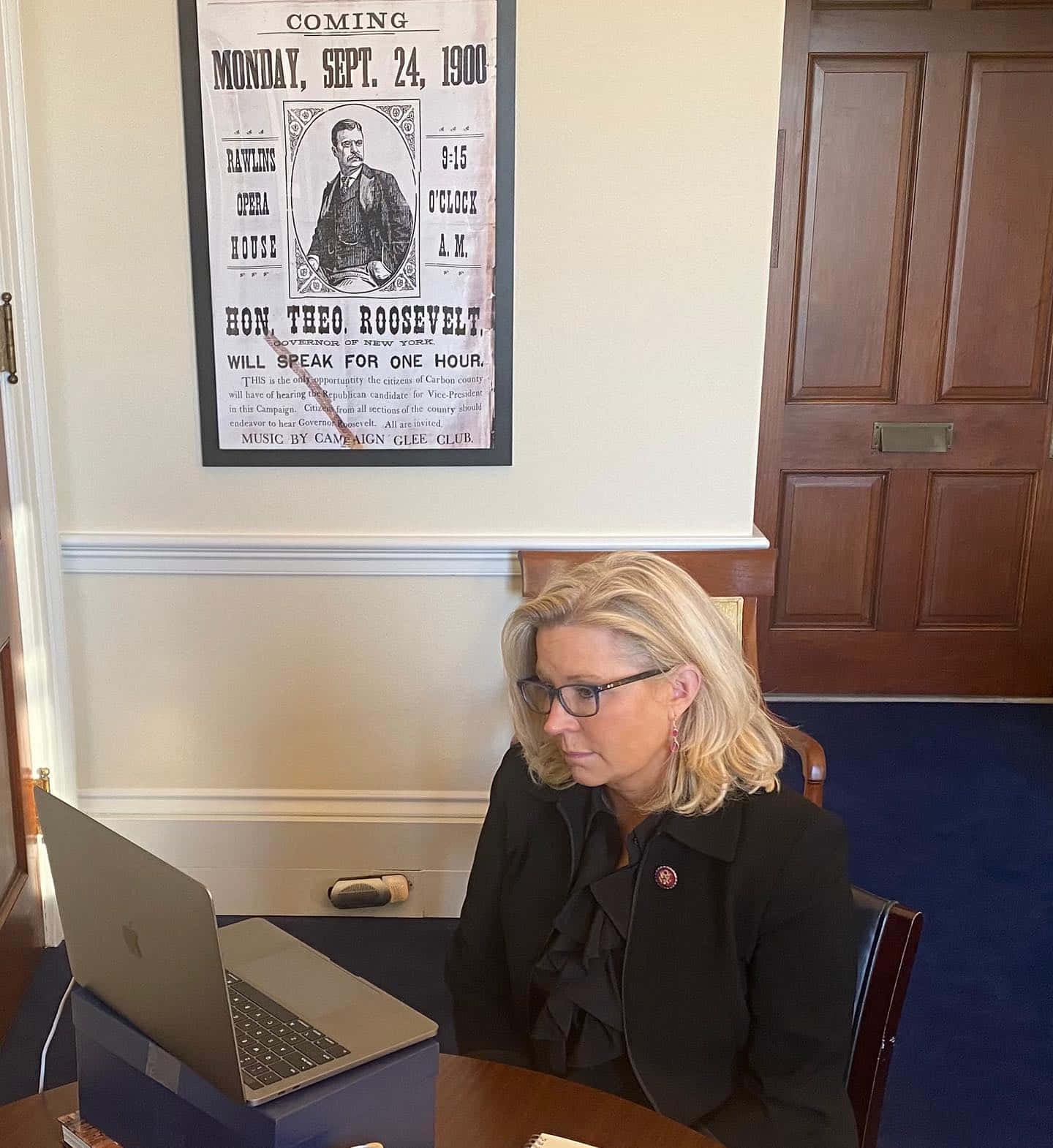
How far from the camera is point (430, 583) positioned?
8.80ft

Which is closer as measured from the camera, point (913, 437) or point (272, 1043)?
point (272, 1043)

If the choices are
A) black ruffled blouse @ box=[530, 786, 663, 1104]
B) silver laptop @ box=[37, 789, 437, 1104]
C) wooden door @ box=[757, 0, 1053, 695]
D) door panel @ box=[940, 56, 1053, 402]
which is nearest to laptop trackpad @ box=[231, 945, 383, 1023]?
silver laptop @ box=[37, 789, 437, 1104]

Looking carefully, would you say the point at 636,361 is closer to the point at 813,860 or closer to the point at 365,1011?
the point at 813,860

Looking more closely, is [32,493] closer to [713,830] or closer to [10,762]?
[10,762]

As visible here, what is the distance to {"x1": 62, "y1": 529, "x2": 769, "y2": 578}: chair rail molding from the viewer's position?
2627mm

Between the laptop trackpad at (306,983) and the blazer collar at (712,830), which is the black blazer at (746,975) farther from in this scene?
the laptop trackpad at (306,983)

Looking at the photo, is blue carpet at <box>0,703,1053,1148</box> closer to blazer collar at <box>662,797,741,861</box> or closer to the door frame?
the door frame

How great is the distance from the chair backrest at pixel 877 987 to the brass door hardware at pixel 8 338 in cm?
190

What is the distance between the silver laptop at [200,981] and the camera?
0.88 meters

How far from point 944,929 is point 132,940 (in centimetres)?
236

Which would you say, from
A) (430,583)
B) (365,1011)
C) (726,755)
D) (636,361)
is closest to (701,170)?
(636,361)

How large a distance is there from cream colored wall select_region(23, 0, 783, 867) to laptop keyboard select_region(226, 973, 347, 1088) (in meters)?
1.68

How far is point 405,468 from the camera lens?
2.62m

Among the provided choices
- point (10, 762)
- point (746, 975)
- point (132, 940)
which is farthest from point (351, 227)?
point (132, 940)
